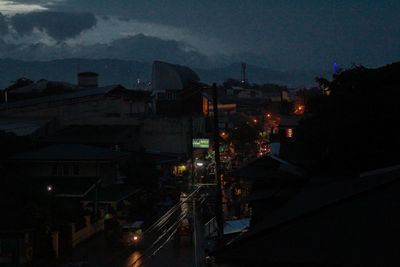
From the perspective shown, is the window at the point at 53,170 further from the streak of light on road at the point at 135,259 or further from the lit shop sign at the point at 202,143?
the lit shop sign at the point at 202,143

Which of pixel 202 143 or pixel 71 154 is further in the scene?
pixel 202 143

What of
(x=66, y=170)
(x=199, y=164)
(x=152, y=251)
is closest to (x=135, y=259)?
(x=152, y=251)

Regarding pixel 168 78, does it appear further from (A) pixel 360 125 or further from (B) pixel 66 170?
(A) pixel 360 125

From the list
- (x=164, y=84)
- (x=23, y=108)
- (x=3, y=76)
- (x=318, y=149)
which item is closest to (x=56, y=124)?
(x=23, y=108)

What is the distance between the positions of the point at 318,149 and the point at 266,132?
5590 centimetres

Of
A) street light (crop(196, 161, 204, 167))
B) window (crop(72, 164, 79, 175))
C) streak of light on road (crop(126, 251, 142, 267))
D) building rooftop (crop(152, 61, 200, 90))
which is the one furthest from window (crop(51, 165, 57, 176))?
building rooftop (crop(152, 61, 200, 90))

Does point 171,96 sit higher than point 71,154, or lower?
higher

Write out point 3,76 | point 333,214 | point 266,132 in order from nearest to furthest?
point 333,214, point 266,132, point 3,76

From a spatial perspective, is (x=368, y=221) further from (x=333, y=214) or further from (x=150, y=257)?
(x=150, y=257)

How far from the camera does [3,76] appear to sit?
524ft

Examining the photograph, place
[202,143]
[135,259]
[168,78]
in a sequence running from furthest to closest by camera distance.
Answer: [168,78]
[202,143]
[135,259]

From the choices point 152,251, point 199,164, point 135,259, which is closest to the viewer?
point 135,259

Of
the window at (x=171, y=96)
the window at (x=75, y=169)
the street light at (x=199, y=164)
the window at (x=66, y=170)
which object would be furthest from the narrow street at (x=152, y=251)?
the window at (x=171, y=96)

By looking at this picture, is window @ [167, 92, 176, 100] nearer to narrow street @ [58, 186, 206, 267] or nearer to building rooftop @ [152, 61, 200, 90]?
building rooftop @ [152, 61, 200, 90]
